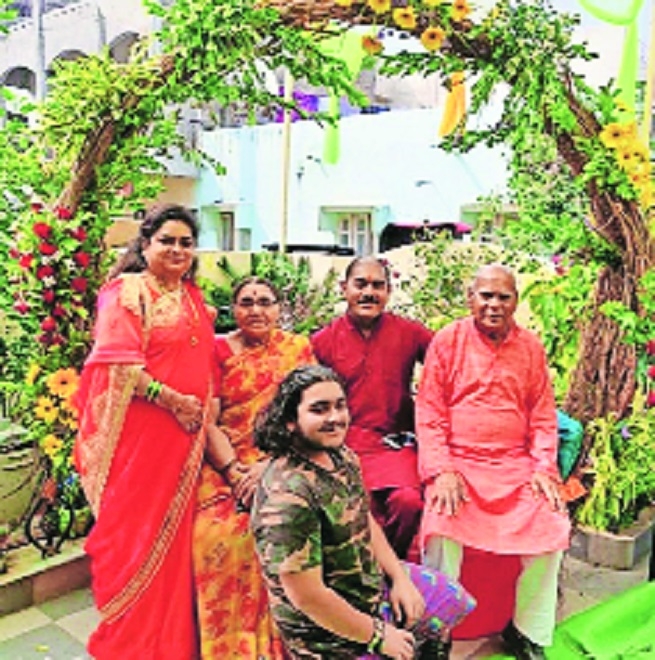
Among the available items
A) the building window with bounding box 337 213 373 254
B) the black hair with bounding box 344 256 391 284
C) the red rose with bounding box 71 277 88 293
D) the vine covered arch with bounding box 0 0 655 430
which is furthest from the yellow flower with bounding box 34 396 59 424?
the building window with bounding box 337 213 373 254

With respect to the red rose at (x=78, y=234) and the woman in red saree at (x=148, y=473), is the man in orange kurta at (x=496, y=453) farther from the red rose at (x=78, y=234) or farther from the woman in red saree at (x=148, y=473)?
the red rose at (x=78, y=234)

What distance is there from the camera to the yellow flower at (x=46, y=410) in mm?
2895

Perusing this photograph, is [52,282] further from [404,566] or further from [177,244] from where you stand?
[404,566]

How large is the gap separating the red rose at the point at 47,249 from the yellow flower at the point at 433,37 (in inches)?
61.2

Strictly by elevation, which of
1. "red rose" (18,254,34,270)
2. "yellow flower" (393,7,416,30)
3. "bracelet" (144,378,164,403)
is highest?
"yellow flower" (393,7,416,30)

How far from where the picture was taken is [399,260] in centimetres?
663

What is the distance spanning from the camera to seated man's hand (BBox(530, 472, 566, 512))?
2475 mm

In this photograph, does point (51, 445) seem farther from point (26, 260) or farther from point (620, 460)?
point (620, 460)

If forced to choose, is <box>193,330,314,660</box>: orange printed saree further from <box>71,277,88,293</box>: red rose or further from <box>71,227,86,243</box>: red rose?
<box>71,227,86,243</box>: red rose

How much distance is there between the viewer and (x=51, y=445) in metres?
2.93

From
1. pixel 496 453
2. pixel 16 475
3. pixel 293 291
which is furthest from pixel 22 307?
pixel 293 291

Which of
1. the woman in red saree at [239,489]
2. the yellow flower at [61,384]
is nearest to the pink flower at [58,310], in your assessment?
the yellow flower at [61,384]

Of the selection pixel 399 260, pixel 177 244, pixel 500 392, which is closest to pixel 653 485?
pixel 500 392

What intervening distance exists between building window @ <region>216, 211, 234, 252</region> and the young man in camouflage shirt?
10109mm
